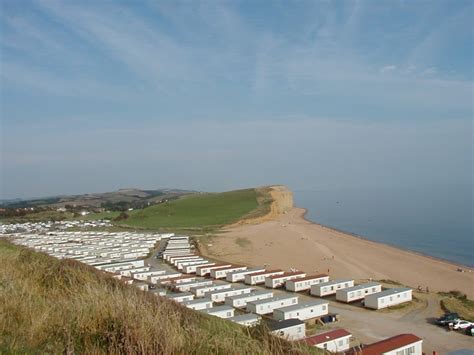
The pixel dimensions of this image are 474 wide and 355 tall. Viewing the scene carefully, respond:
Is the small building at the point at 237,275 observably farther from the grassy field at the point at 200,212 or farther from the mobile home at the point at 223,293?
the grassy field at the point at 200,212

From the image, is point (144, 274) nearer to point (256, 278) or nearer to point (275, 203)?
point (256, 278)

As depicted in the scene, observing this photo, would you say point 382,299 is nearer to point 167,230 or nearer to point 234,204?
point 167,230

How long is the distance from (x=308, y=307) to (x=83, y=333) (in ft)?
60.6

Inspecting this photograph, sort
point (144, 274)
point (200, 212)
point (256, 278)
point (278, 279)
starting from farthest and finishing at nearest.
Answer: point (200, 212)
point (144, 274)
point (256, 278)
point (278, 279)

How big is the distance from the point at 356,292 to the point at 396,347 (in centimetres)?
1189

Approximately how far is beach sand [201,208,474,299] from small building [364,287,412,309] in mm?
6753

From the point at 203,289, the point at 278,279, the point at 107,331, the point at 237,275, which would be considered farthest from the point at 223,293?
the point at 107,331

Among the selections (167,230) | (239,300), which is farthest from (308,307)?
(167,230)

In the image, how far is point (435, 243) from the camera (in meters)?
52.3

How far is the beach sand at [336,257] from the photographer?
3428cm

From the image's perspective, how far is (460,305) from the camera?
79.8ft

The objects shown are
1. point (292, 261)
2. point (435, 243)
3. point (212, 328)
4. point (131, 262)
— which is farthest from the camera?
point (435, 243)

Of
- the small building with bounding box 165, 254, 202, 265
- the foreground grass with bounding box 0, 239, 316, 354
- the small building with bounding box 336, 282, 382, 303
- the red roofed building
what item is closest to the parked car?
the small building with bounding box 336, 282, 382, 303

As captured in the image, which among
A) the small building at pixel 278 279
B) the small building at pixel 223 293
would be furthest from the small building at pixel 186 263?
the small building at pixel 223 293
